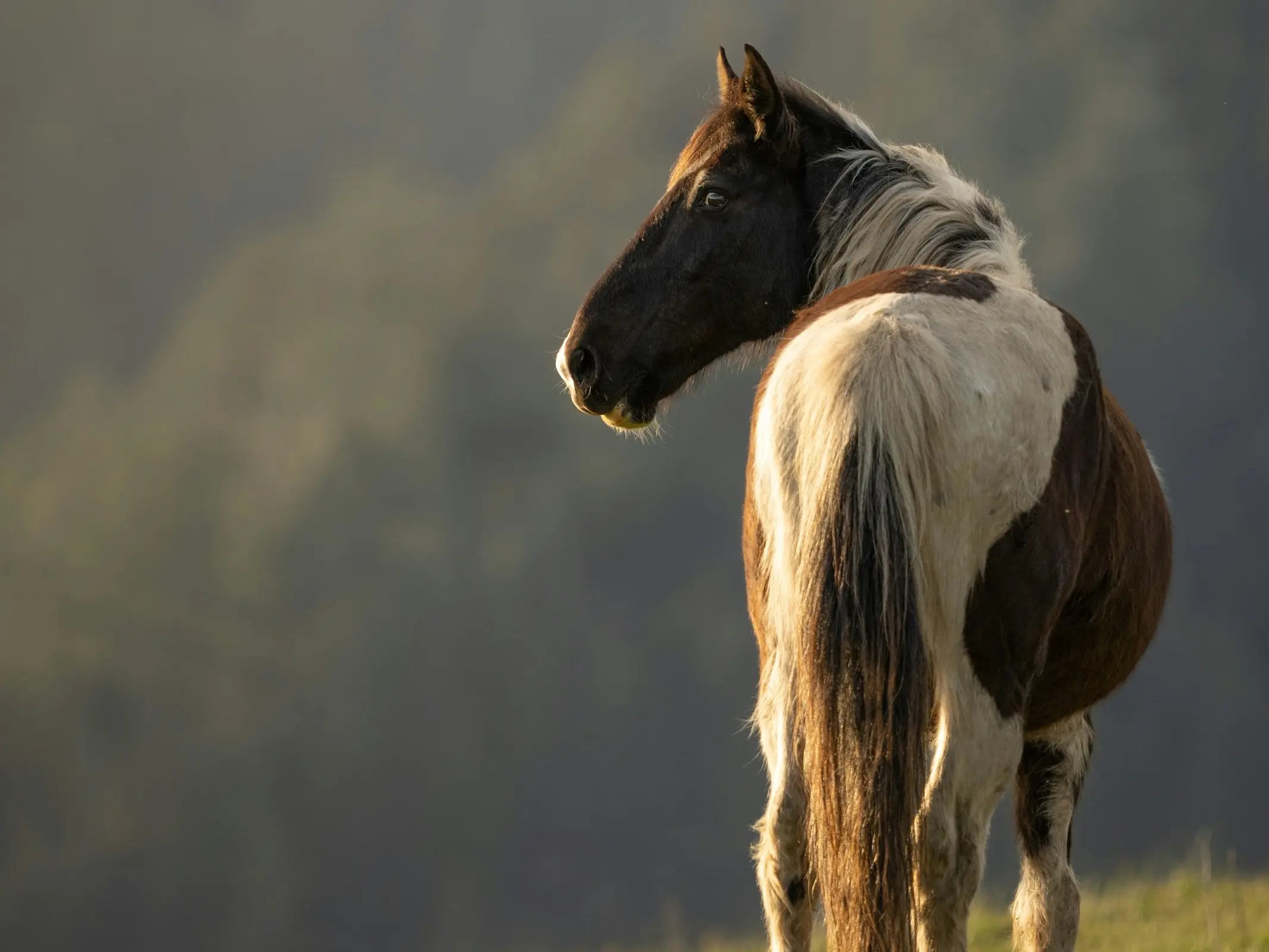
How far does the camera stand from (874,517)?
8.56 feet

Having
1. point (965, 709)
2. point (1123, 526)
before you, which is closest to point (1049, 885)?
point (1123, 526)

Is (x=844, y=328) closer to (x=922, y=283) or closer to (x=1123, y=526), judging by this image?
(x=922, y=283)

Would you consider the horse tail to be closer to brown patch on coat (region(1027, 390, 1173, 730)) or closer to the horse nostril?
brown patch on coat (region(1027, 390, 1173, 730))

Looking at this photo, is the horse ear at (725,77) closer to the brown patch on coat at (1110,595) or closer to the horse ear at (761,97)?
the horse ear at (761,97)

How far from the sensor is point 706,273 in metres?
4.55

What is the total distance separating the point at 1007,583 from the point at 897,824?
22.4 inches

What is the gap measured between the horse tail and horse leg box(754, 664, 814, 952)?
0.18m

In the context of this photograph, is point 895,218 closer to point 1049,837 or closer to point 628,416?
point 628,416

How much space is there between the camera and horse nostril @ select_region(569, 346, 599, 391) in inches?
180

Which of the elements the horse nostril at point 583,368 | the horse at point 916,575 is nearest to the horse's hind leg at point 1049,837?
the horse at point 916,575

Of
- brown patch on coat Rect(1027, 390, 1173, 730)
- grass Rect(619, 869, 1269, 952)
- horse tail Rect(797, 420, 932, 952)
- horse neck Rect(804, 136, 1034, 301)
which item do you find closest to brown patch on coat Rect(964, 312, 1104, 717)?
horse tail Rect(797, 420, 932, 952)

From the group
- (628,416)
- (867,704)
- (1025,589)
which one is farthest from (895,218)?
(867,704)

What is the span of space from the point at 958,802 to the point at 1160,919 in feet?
13.7

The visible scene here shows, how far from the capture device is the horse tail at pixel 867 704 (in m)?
2.58
